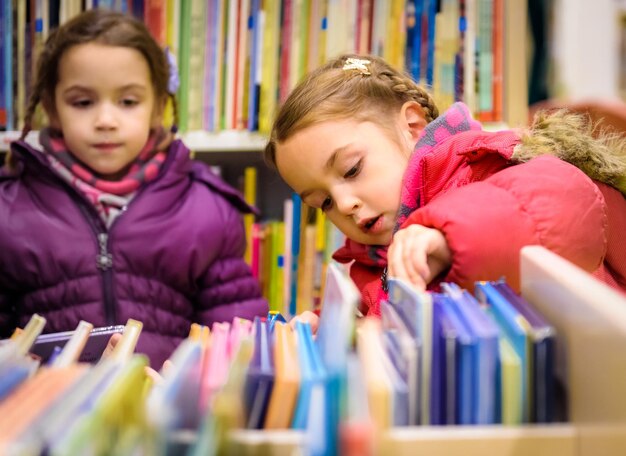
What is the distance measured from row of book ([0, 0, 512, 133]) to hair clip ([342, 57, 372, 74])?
21.7 inches

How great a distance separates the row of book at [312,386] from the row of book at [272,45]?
1.30 m

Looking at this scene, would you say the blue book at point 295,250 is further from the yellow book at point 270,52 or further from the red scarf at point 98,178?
the red scarf at point 98,178

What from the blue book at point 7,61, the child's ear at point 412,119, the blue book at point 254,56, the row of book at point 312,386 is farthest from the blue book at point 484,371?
the blue book at point 7,61

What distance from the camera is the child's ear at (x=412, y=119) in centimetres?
115

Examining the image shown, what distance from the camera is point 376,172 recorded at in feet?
3.43

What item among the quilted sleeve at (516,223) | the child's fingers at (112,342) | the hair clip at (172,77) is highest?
the hair clip at (172,77)

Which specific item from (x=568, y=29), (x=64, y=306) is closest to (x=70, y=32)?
(x=64, y=306)

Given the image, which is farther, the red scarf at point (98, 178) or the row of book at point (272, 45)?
the row of book at point (272, 45)

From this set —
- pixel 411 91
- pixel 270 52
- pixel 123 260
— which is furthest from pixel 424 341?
pixel 270 52

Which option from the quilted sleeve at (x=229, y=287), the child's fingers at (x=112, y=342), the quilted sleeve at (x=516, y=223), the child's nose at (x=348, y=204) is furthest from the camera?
the quilted sleeve at (x=229, y=287)

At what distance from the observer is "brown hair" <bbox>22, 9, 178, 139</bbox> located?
148cm

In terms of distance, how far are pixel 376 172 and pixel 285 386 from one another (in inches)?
25.2

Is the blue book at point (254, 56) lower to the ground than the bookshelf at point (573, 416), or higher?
higher

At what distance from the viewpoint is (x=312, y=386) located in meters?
0.44
